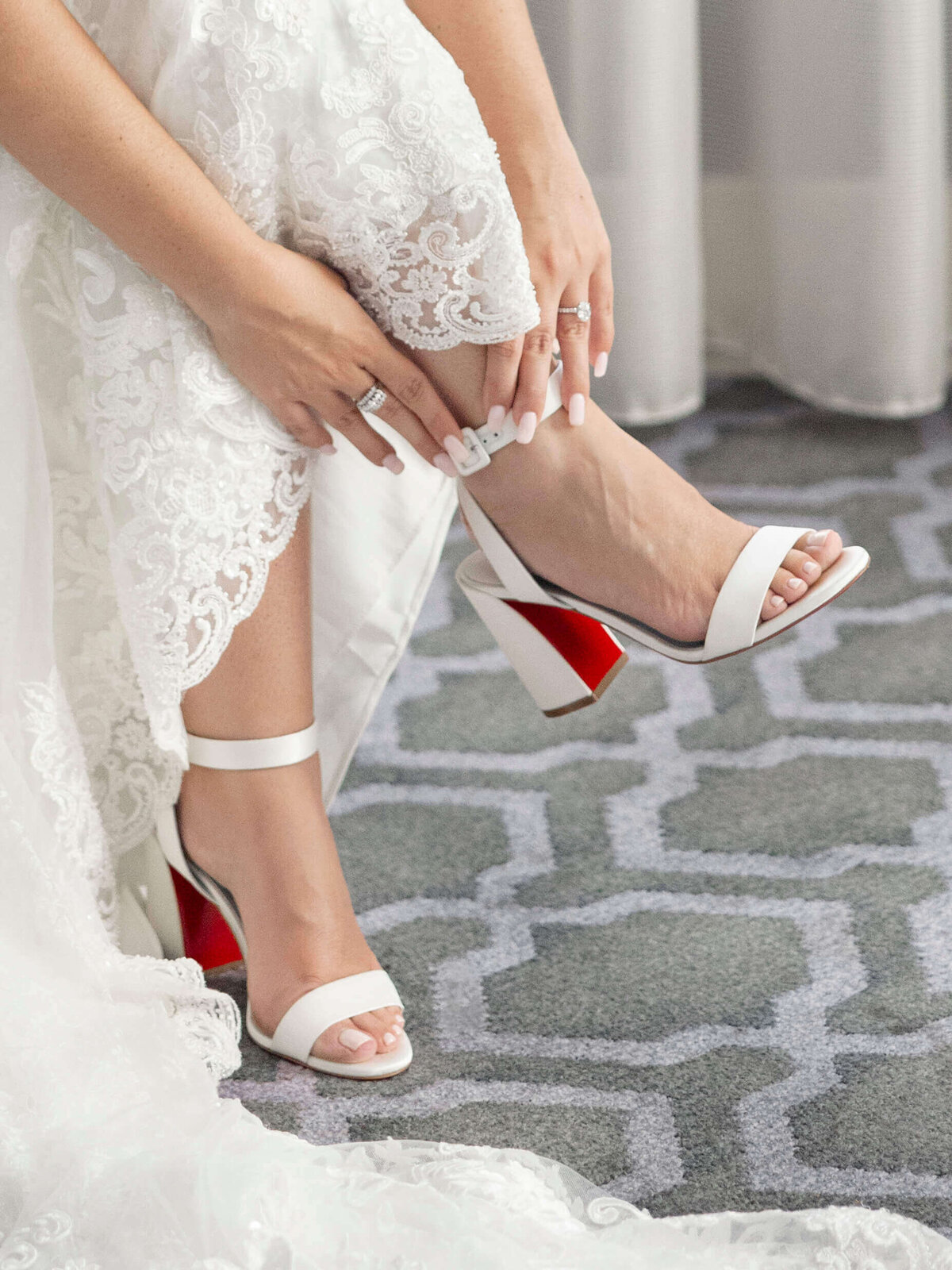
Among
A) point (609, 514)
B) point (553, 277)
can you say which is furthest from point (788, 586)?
point (553, 277)

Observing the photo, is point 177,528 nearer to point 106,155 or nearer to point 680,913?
point 106,155

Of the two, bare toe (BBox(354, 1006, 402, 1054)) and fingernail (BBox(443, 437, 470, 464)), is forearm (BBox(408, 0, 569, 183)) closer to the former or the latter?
fingernail (BBox(443, 437, 470, 464))

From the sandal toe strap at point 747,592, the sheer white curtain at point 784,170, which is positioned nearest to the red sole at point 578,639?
the sandal toe strap at point 747,592

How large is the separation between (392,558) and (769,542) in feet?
0.90

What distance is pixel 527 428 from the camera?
76cm

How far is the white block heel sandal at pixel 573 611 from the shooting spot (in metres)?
0.74

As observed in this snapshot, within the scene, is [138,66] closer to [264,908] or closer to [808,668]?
[264,908]

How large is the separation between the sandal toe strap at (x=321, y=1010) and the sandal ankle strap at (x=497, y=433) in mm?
323

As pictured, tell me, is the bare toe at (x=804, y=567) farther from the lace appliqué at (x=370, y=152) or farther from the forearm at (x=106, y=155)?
the forearm at (x=106, y=155)

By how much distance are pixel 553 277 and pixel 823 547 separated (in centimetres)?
23

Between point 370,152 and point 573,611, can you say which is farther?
point 573,611

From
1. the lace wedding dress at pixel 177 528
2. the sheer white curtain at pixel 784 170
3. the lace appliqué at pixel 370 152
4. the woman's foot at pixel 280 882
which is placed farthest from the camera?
the sheer white curtain at pixel 784 170

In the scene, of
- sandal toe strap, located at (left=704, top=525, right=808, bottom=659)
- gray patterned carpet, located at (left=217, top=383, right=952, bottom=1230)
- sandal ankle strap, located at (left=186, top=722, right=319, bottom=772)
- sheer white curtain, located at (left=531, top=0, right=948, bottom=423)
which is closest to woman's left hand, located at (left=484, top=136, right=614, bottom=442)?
sandal toe strap, located at (left=704, top=525, right=808, bottom=659)

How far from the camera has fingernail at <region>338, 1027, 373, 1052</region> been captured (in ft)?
2.48
